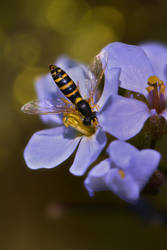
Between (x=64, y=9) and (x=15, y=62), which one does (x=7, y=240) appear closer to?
(x=15, y=62)

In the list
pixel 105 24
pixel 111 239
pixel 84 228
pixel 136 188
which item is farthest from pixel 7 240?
pixel 105 24

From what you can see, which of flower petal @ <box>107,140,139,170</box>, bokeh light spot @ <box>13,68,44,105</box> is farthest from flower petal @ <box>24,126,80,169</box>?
bokeh light spot @ <box>13,68,44,105</box>

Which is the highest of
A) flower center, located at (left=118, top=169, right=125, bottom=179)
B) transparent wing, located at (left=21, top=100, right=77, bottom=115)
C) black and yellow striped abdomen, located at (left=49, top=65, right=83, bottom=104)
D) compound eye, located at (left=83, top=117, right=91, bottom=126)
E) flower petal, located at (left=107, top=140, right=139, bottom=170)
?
black and yellow striped abdomen, located at (left=49, top=65, right=83, bottom=104)

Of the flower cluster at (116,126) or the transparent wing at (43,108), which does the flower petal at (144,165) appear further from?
the transparent wing at (43,108)

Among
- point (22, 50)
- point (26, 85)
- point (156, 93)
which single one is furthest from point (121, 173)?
point (22, 50)

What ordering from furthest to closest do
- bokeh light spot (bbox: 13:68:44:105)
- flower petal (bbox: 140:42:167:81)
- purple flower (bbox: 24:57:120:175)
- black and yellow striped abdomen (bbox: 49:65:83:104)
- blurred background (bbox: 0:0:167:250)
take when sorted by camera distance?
bokeh light spot (bbox: 13:68:44:105)
blurred background (bbox: 0:0:167:250)
flower petal (bbox: 140:42:167:81)
black and yellow striped abdomen (bbox: 49:65:83:104)
purple flower (bbox: 24:57:120:175)

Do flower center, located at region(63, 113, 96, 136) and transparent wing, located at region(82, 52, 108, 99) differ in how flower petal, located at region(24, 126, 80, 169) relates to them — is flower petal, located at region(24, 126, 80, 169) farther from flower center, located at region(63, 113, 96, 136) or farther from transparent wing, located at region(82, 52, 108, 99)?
transparent wing, located at region(82, 52, 108, 99)

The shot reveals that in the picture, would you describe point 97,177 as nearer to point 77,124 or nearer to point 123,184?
point 123,184
